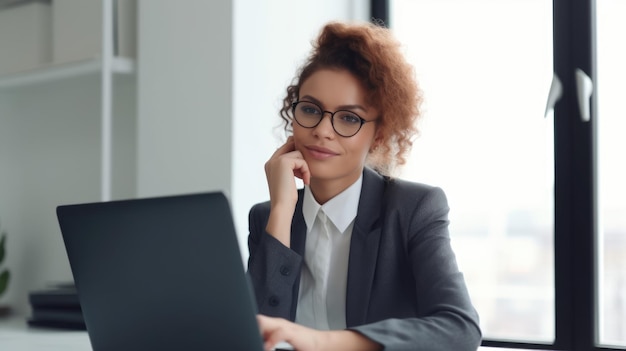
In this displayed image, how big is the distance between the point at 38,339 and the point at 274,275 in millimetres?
1003

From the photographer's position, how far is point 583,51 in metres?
2.44

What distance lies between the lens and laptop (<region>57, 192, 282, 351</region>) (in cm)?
107

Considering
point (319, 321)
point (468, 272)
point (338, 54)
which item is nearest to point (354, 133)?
point (338, 54)

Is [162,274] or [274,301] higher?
[162,274]

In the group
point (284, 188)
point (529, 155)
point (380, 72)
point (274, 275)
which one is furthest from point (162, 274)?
point (529, 155)

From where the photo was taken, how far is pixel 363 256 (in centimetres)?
170

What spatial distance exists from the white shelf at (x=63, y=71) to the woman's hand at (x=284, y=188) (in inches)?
43.0

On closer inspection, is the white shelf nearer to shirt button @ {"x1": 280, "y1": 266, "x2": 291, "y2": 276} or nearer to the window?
the window

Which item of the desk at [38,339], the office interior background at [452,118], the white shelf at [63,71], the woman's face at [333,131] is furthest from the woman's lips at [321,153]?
the white shelf at [63,71]

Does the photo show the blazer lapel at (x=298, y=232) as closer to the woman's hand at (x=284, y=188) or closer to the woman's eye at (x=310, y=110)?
the woman's hand at (x=284, y=188)

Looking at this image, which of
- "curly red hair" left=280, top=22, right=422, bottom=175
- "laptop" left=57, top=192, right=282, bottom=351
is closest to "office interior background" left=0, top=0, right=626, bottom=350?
"curly red hair" left=280, top=22, right=422, bottom=175

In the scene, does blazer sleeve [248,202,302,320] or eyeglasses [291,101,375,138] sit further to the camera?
eyeglasses [291,101,375,138]

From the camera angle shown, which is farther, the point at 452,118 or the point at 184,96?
the point at 452,118

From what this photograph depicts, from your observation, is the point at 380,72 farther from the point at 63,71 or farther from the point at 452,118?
the point at 63,71
